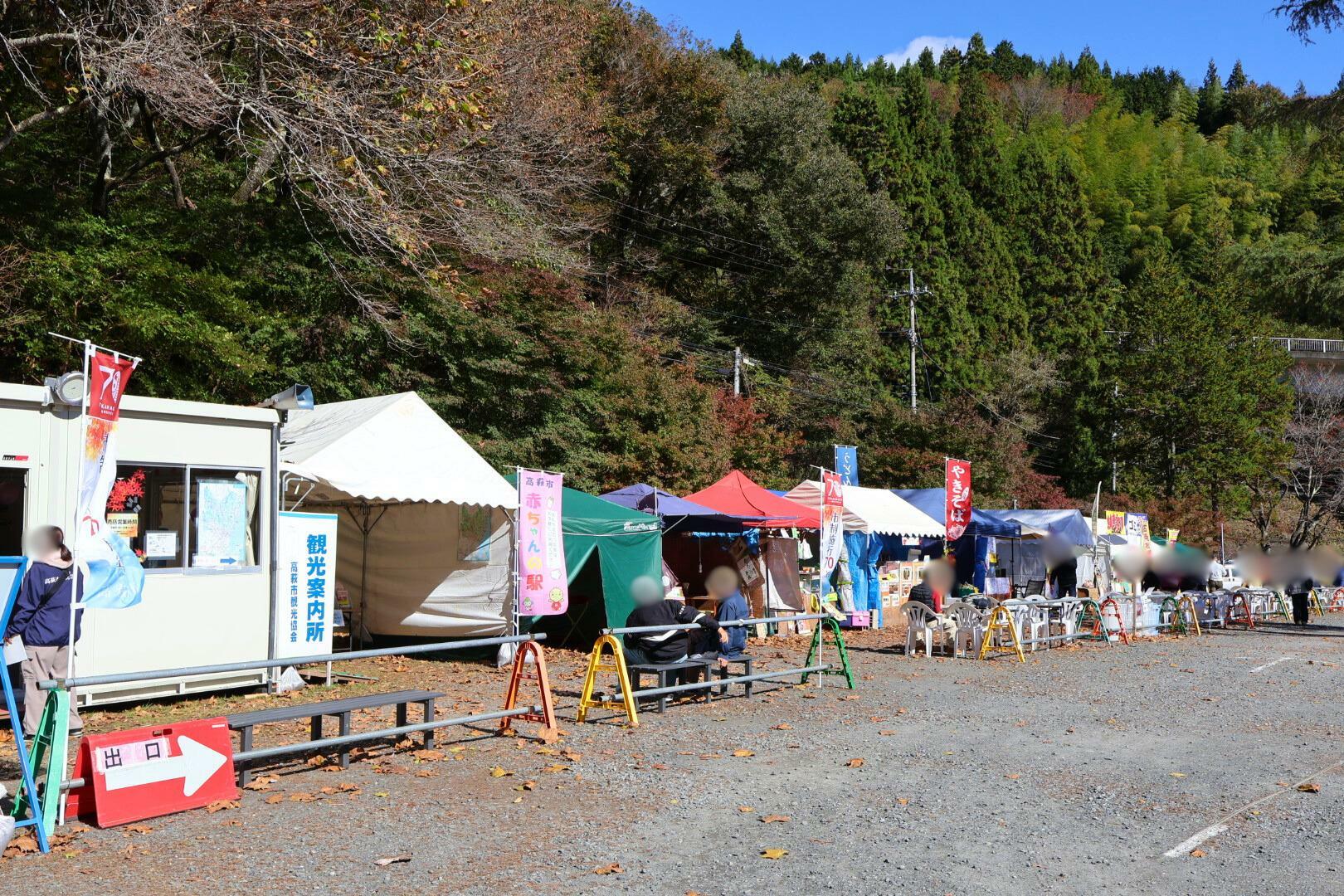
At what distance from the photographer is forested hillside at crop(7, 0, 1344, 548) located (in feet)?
42.5

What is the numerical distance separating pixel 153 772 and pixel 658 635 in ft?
16.4

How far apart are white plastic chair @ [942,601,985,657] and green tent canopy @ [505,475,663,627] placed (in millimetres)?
4466

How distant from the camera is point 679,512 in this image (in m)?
16.2

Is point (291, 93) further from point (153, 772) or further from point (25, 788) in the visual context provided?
point (25, 788)

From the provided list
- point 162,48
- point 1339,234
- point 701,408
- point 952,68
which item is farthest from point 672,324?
point 952,68

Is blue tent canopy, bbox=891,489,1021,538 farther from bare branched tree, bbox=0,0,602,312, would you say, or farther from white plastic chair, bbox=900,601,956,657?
bare branched tree, bbox=0,0,602,312

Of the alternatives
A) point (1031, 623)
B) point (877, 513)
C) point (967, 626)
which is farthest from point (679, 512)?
point (1031, 623)

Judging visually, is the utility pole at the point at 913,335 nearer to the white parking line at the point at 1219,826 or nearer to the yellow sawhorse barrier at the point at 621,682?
the yellow sawhorse barrier at the point at 621,682

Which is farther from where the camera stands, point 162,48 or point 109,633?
point 162,48

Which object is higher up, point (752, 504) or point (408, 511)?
point (752, 504)

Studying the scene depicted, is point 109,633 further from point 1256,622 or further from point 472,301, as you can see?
point 1256,622

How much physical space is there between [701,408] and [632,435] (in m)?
3.54

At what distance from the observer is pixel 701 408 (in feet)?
85.9

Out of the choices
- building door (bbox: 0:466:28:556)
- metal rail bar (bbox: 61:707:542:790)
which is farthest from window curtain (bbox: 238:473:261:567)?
metal rail bar (bbox: 61:707:542:790)
